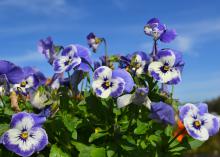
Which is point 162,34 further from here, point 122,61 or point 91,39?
point 91,39

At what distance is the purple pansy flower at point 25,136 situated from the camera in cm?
229

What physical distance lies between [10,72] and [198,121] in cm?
87

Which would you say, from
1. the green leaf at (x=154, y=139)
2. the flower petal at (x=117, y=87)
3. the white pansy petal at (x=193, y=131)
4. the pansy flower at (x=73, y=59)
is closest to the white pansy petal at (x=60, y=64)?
the pansy flower at (x=73, y=59)

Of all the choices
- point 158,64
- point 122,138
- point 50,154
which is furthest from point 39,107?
point 158,64

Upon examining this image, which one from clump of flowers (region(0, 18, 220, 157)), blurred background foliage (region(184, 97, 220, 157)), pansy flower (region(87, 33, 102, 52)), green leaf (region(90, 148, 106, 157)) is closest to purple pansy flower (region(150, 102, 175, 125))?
clump of flowers (region(0, 18, 220, 157))

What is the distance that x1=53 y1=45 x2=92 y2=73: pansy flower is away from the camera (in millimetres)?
2498

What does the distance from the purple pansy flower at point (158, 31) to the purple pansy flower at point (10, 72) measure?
620mm

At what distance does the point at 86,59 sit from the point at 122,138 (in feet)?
1.30

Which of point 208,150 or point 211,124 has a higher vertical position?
point 211,124

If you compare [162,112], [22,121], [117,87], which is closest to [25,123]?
[22,121]

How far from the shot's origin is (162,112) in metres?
2.27

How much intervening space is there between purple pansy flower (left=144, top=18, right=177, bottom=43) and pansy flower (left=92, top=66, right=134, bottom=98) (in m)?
0.30

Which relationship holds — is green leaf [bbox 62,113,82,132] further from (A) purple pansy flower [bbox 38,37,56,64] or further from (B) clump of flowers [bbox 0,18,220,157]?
(A) purple pansy flower [bbox 38,37,56,64]

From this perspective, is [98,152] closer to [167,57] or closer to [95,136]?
[95,136]
